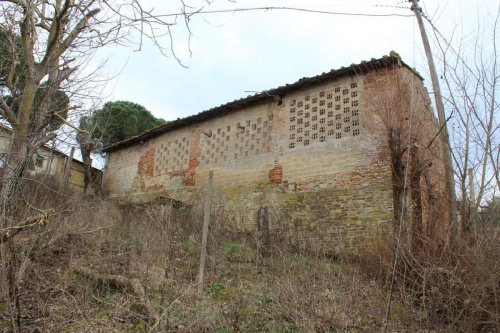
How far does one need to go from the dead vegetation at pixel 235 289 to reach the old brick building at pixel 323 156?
1.66 m

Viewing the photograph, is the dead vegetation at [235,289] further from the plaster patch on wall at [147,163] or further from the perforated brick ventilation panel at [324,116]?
the plaster patch on wall at [147,163]

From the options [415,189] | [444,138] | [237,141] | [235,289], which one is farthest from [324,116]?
[235,289]

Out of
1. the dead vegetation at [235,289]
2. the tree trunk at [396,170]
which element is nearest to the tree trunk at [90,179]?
the dead vegetation at [235,289]

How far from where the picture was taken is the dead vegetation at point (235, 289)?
15.4ft

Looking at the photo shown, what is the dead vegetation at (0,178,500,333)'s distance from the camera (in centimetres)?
470

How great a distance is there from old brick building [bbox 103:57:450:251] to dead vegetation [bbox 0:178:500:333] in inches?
65.3

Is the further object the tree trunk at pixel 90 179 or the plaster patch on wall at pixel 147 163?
the tree trunk at pixel 90 179

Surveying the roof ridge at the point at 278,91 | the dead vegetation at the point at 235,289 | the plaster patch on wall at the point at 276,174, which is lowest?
the dead vegetation at the point at 235,289

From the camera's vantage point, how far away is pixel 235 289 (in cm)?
646

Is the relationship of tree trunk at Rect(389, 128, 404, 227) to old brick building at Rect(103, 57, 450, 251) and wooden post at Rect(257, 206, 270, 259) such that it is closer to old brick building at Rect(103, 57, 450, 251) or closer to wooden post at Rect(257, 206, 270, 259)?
old brick building at Rect(103, 57, 450, 251)

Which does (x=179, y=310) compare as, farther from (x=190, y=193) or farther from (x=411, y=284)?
(x=190, y=193)

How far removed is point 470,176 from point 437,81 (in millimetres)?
1885

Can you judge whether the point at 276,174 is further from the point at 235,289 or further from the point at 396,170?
the point at 235,289

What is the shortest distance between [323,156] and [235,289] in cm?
530
